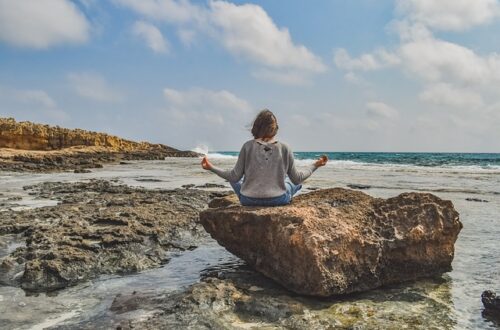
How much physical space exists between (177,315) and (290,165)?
7.41 feet

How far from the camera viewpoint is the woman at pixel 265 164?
5.11 m

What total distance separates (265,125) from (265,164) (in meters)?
0.46

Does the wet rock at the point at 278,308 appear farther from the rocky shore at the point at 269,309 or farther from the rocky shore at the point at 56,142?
the rocky shore at the point at 56,142

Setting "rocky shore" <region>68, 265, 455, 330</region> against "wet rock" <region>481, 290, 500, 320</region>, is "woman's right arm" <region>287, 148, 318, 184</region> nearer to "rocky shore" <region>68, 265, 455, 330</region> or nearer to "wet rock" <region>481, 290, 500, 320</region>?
"rocky shore" <region>68, 265, 455, 330</region>

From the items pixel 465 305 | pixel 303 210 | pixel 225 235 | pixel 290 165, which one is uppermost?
pixel 290 165

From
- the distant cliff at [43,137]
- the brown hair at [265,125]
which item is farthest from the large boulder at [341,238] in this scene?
the distant cliff at [43,137]

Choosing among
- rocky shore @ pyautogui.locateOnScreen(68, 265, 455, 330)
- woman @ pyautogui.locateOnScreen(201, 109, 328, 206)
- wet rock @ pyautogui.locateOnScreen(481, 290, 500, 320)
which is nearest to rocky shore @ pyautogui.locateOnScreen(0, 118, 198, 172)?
woman @ pyautogui.locateOnScreen(201, 109, 328, 206)

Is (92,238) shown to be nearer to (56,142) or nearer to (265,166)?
(265,166)

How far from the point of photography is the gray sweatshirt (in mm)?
5105

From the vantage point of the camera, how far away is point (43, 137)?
42094 millimetres

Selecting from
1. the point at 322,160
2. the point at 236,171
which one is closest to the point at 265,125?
the point at 236,171

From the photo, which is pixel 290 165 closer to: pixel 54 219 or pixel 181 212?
pixel 181 212

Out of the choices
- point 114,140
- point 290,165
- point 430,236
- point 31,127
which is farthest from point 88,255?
point 114,140

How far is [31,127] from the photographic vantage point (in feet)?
136
